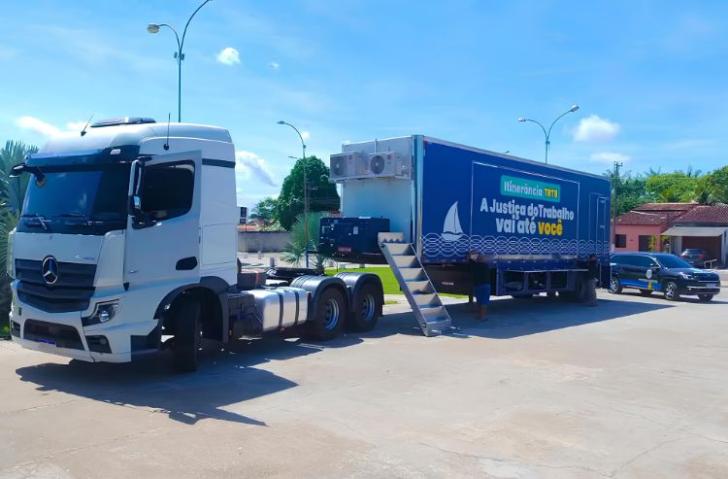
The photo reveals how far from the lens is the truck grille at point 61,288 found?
25.9 feet

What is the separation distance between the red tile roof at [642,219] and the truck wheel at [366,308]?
164 feet

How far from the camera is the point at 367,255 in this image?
14.2 meters

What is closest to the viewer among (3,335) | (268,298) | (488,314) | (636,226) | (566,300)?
(268,298)

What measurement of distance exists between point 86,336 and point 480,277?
9685mm

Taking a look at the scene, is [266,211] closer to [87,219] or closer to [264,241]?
[264,241]

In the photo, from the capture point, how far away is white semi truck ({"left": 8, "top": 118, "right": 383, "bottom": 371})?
7930 mm

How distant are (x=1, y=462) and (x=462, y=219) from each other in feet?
36.6

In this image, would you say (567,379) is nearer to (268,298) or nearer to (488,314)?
(268,298)

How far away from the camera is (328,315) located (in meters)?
12.5

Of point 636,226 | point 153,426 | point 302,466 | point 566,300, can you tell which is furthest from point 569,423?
point 636,226

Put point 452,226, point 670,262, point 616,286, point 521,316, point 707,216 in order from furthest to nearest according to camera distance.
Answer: point 707,216 < point 616,286 < point 670,262 < point 521,316 < point 452,226

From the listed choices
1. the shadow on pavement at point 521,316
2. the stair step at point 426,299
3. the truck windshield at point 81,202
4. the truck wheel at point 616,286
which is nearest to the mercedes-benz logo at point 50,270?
the truck windshield at point 81,202

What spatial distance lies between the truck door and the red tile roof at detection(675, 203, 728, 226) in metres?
55.6

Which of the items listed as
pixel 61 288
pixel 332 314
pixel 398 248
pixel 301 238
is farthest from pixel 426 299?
pixel 301 238
